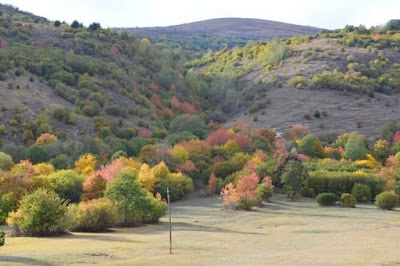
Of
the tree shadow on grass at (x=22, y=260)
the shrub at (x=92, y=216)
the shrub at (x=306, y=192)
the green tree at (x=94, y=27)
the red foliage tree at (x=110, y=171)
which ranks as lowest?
the tree shadow on grass at (x=22, y=260)

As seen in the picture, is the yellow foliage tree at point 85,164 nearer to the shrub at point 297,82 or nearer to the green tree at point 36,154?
the green tree at point 36,154

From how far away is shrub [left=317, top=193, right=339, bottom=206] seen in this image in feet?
245

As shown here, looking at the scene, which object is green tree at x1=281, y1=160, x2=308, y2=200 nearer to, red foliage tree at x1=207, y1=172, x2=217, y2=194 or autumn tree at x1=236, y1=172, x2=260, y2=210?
autumn tree at x1=236, y1=172, x2=260, y2=210

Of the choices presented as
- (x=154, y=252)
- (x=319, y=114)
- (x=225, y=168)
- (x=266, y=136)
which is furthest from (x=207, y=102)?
(x=154, y=252)

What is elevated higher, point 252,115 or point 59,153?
point 252,115

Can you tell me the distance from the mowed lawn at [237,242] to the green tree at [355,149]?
3419 cm

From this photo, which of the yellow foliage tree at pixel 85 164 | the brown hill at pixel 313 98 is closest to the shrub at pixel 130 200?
the yellow foliage tree at pixel 85 164

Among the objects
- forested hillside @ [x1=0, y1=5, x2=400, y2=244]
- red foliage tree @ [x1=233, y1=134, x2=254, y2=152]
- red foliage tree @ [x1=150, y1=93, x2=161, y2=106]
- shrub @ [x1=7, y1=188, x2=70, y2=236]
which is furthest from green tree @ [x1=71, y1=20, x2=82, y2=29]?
shrub @ [x1=7, y1=188, x2=70, y2=236]

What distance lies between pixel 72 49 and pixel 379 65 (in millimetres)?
71075

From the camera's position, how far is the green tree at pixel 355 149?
3989 inches

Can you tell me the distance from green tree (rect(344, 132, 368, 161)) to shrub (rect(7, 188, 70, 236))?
64.8 metres

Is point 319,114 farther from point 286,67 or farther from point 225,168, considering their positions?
point 225,168

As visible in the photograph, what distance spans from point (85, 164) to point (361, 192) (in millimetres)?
34172

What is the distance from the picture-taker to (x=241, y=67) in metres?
173
